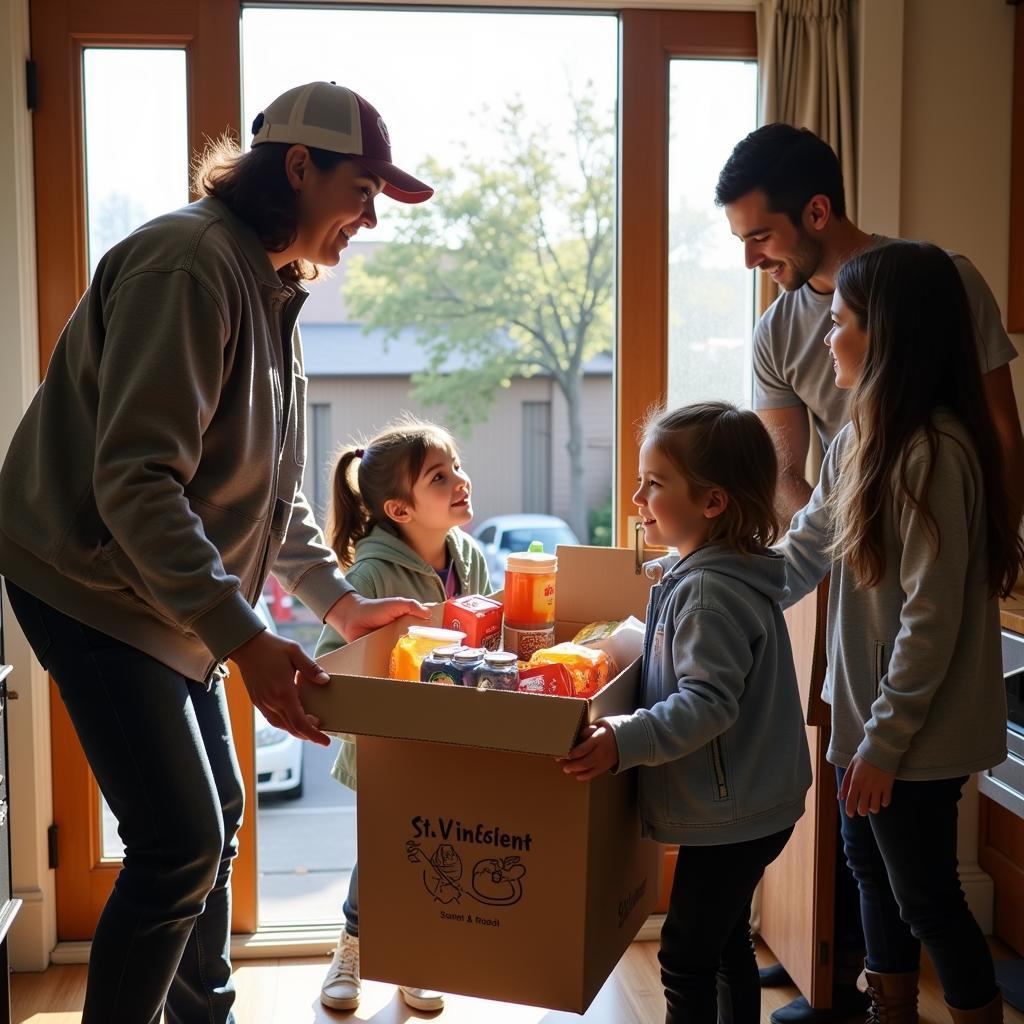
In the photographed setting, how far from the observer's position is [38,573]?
1376 millimetres

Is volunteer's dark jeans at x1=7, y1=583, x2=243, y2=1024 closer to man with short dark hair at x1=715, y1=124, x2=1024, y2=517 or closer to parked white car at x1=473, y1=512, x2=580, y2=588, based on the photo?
man with short dark hair at x1=715, y1=124, x2=1024, y2=517

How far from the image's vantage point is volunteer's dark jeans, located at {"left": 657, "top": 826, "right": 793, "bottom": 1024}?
1498mm

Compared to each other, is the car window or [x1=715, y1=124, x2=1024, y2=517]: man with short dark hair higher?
[x1=715, y1=124, x2=1024, y2=517]: man with short dark hair

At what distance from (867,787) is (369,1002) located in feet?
4.01

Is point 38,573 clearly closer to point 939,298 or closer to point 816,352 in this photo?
point 939,298

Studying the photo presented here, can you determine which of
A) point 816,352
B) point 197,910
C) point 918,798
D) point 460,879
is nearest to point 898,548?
point 918,798

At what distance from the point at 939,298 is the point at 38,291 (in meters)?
1.83

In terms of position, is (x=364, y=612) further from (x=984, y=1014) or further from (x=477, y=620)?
(x=984, y=1014)

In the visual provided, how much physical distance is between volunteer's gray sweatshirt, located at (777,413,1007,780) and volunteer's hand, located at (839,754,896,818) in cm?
1

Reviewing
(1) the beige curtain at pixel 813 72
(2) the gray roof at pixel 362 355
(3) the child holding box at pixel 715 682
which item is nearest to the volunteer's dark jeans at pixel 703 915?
(3) the child holding box at pixel 715 682

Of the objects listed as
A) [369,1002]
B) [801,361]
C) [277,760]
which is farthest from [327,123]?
[277,760]

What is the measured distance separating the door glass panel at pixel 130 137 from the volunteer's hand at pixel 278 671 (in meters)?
1.42

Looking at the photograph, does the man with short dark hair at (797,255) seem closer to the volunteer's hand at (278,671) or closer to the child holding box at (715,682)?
the child holding box at (715,682)

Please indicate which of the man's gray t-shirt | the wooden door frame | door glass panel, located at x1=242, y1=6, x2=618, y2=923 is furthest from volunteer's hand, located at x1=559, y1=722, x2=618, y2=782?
door glass panel, located at x1=242, y1=6, x2=618, y2=923
